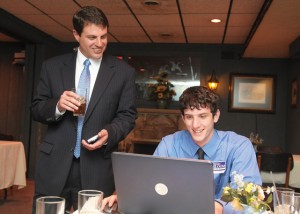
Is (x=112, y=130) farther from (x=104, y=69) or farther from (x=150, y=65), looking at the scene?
(x=150, y=65)

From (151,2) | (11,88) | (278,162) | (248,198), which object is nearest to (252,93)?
(278,162)

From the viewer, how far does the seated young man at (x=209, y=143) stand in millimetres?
1682

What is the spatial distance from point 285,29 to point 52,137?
154 inches

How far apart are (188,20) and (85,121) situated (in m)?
3.96

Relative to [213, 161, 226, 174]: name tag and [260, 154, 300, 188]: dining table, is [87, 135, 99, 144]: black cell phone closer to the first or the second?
[213, 161, 226, 174]: name tag

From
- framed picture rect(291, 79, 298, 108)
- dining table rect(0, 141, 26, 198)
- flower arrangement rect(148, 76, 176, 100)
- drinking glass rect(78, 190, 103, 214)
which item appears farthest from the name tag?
flower arrangement rect(148, 76, 176, 100)

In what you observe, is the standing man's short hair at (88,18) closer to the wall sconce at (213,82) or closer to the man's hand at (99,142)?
the man's hand at (99,142)

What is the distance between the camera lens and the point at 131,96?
2.02 meters

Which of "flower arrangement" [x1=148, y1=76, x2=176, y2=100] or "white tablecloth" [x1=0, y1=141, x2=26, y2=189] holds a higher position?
"flower arrangement" [x1=148, y1=76, x2=176, y2=100]

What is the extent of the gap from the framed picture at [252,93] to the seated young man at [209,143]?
558 cm

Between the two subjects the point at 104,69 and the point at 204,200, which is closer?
the point at 204,200

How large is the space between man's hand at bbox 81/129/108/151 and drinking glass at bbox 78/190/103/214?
54cm

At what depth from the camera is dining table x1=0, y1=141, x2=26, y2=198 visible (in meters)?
4.71

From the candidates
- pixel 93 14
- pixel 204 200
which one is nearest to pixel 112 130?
pixel 93 14
